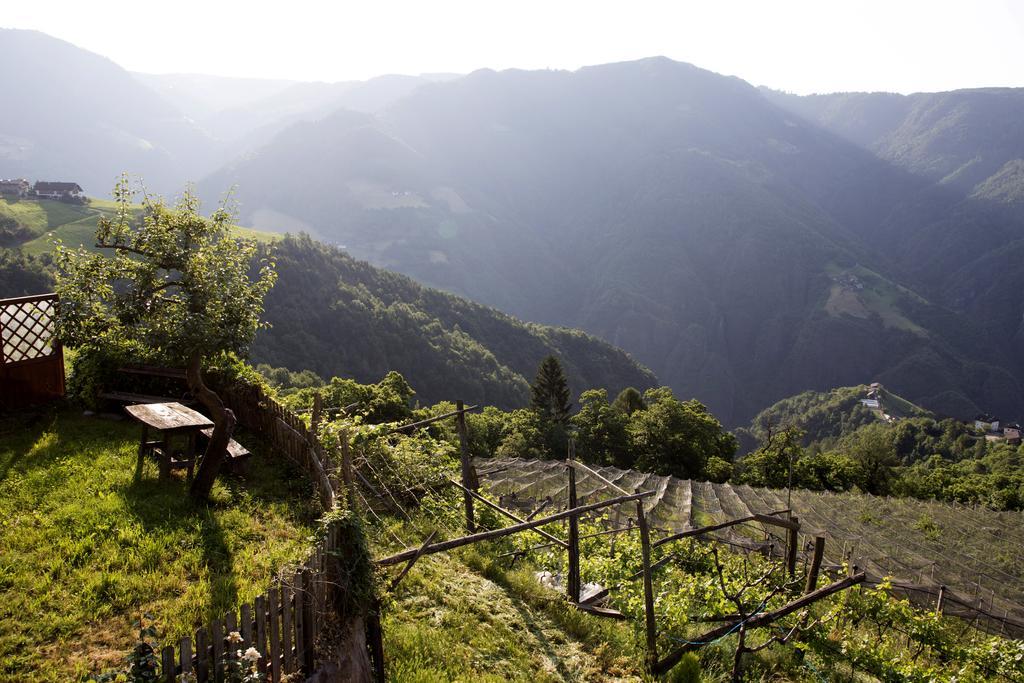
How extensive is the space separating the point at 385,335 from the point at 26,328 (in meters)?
84.5

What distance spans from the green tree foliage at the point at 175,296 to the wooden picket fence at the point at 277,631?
360 cm

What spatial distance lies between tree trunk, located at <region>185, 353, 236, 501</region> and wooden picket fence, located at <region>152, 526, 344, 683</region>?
313 cm

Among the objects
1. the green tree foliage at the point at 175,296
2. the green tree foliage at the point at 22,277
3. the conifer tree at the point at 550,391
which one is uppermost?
the green tree foliage at the point at 175,296

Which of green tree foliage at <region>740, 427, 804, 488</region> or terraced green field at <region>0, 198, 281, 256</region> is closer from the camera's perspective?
green tree foliage at <region>740, 427, 804, 488</region>

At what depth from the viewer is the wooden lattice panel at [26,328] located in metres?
9.59

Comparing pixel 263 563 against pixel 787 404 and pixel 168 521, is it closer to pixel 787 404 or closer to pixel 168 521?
pixel 168 521

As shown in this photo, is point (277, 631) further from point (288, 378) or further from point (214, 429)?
point (288, 378)

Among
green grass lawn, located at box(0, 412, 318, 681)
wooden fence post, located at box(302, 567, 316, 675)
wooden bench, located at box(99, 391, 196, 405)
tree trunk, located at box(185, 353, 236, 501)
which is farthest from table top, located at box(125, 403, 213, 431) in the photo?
wooden fence post, located at box(302, 567, 316, 675)

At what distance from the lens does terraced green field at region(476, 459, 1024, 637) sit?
19.4 metres

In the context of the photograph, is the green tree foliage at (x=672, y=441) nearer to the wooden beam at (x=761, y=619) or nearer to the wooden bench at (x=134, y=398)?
the wooden bench at (x=134, y=398)

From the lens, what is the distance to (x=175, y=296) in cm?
757

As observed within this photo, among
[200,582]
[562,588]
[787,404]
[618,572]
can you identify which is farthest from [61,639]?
[787,404]

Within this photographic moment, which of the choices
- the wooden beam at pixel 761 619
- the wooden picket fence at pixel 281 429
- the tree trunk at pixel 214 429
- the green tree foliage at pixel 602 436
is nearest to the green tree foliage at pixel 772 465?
the green tree foliage at pixel 602 436

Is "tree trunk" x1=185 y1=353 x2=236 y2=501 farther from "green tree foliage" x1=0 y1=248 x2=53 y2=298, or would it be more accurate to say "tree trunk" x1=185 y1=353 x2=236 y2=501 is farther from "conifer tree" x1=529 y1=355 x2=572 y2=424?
"green tree foliage" x1=0 y1=248 x2=53 y2=298
